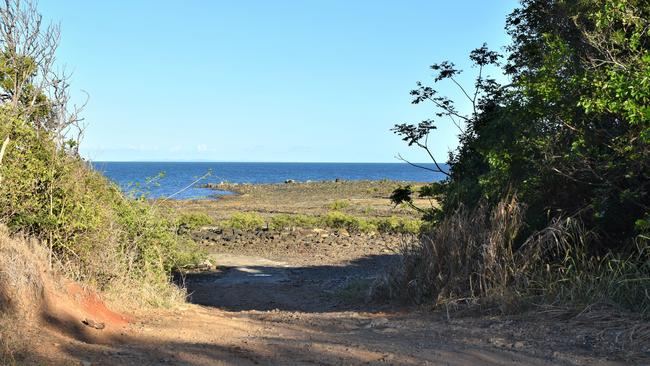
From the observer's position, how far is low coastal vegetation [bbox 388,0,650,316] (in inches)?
312

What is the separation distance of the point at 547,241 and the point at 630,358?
2729 millimetres

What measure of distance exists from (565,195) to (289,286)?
6146 millimetres

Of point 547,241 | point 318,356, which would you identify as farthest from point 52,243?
point 547,241

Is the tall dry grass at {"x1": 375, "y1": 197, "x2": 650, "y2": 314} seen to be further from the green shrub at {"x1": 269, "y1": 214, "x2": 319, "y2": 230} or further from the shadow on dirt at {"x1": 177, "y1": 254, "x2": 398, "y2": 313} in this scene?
the green shrub at {"x1": 269, "y1": 214, "x2": 319, "y2": 230}

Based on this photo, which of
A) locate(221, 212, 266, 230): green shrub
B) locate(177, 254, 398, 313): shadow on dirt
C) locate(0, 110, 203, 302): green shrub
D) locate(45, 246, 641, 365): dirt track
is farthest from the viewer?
locate(221, 212, 266, 230): green shrub

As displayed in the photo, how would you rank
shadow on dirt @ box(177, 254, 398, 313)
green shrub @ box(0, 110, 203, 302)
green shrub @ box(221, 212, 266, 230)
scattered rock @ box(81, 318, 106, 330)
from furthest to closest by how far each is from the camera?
green shrub @ box(221, 212, 266, 230) < shadow on dirt @ box(177, 254, 398, 313) < green shrub @ box(0, 110, 203, 302) < scattered rock @ box(81, 318, 106, 330)

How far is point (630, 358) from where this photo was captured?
6.11 meters

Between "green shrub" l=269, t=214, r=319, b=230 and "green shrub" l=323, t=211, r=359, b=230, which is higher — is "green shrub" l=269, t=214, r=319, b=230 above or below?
below

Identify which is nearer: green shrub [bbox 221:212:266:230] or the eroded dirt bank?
the eroded dirt bank

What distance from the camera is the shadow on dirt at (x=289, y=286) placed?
11547 millimetres

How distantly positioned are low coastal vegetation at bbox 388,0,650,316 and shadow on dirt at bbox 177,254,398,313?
158cm

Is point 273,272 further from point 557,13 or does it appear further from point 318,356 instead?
point 318,356

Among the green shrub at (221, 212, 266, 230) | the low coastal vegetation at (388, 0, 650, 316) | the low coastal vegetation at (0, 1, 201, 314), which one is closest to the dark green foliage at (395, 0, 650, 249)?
the low coastal vegetation at (388, 0, 650, 316)

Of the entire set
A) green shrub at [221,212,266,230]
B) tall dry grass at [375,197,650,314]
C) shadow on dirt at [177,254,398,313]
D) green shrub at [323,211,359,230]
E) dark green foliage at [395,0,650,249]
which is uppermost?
dark green foliage at [395,0,650,249]
